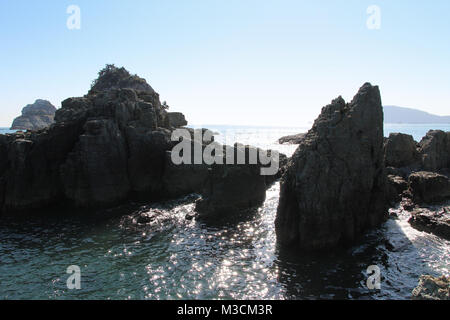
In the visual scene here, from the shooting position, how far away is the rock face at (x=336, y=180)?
2278 cm

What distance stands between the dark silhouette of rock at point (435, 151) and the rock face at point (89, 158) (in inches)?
1213

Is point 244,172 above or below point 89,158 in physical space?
below

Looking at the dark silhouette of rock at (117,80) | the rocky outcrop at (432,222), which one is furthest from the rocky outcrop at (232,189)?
the dark silhouette of rock at (117,80)

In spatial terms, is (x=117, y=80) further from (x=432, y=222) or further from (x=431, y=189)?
(x=432, y=222)

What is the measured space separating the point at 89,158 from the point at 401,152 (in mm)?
41951

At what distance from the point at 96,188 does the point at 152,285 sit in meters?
20.2

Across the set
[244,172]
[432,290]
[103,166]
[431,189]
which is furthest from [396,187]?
[103,166]

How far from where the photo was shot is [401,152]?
42.2 m

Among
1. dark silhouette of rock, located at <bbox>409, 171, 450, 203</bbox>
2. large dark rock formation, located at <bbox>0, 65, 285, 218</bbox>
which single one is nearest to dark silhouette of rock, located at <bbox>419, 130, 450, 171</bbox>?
dark silhouette of rock, located at <bbox>409, 171, 450, 203</bbox>

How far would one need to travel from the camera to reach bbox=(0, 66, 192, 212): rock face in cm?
3584

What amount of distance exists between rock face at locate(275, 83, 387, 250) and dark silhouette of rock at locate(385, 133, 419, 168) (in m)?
18.9

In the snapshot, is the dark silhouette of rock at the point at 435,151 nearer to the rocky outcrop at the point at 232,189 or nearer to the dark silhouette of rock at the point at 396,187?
the dark silhouette of rock at the point at 396,187
